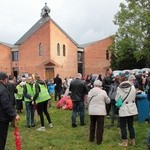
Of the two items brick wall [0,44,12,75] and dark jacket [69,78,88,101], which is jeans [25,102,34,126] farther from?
brick wall [0,44,12,75]

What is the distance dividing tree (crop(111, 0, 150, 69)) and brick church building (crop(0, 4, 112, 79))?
15076 mm

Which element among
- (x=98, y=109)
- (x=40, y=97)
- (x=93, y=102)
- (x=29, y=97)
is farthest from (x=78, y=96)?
(x=98, y=109)

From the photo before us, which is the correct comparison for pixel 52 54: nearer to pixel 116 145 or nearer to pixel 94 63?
pixel 94 63

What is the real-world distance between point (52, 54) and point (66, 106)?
42.5 m

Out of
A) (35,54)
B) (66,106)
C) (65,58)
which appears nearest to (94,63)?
(65,58)

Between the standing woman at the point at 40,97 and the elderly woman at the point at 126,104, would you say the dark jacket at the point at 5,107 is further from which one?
the standing woman at the point at 40,97

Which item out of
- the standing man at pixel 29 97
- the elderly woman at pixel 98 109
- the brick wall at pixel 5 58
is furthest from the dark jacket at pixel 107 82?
the brick wall at pixel 5 58

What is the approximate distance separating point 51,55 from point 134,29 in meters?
18.6

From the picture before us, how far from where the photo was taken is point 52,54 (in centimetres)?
6269

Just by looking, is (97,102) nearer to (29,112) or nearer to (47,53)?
(29,112)

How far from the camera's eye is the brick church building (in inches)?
2489

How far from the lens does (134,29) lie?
47.4 metres

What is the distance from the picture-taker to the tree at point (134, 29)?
157 feet

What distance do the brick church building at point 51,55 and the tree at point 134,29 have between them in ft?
49.5
